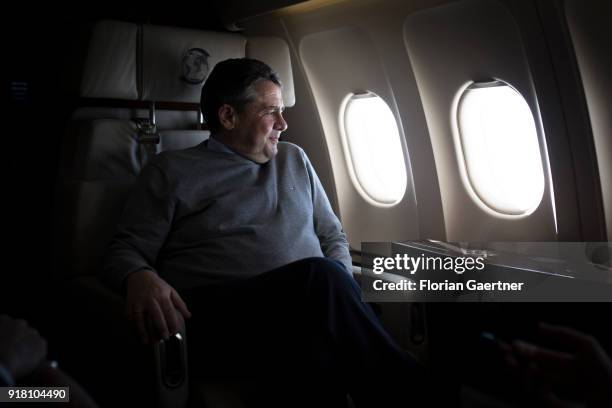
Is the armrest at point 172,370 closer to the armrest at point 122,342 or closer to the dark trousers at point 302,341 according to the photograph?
the armrest at point 122,342

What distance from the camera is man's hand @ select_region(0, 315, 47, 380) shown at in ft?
4.73

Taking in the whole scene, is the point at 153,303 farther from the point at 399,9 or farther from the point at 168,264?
the point at 399,9

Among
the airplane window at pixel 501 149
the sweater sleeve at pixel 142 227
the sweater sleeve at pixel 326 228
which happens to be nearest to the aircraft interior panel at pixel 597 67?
the airplane window at pixel 501 149

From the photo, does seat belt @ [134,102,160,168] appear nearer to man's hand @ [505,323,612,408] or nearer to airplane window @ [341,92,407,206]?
airplane window @ [341,92,407,206]

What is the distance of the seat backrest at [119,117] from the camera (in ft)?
8.05

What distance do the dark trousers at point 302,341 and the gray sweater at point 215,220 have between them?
25cm

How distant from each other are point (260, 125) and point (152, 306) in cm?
97

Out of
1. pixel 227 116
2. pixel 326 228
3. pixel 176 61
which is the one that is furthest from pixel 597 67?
pixel 176 61

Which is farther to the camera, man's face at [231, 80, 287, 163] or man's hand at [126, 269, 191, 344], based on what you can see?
man's face at [231, 80, 287, 163]

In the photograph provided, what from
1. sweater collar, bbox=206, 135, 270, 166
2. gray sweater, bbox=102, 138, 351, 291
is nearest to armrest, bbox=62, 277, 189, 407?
gray sweater, bbox=102, 138, 351, 291

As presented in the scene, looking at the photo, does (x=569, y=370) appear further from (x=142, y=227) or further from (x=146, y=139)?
(x=146, y=139)

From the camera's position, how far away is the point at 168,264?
2395 mm

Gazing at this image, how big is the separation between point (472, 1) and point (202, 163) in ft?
4.29

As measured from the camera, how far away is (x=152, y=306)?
1901mm
